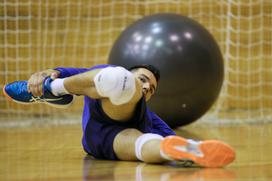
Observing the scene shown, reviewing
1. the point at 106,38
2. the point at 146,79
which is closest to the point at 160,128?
the point at 146,79

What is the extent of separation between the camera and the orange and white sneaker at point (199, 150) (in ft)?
5.77

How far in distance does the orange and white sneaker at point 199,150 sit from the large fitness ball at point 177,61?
1.42 m

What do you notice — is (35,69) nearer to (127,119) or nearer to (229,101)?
(229,101)

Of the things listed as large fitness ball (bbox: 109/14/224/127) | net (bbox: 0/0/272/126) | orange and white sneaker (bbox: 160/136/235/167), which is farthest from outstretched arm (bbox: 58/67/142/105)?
net (bbox: 0/0/272/126)

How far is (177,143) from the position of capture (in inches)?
70.8

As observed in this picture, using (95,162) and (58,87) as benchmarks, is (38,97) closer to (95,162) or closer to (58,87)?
(58,87)

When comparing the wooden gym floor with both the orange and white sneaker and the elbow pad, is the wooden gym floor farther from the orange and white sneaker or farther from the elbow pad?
the elbow pad

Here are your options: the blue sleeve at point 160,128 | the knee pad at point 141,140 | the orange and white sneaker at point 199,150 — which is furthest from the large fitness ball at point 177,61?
the orange and white sneaker at point 199,150

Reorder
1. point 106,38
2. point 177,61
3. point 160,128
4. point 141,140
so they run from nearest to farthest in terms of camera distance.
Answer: point 141,140 < point 160,128 < point 177,61 < point 106,38

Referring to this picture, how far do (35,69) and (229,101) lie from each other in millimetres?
1658

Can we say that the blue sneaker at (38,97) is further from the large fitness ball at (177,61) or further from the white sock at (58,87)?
the large fitness ball at (177,61)

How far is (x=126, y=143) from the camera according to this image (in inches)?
81.7

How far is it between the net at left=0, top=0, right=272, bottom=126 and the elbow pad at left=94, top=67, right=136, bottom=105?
2.53 meters

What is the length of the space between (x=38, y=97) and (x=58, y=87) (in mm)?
141
